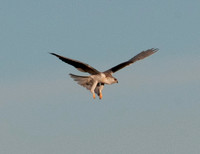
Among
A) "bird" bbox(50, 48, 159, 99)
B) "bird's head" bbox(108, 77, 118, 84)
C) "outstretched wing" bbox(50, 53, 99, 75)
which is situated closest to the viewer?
"outstretched wing" bbox(50, 53, 99, 75)

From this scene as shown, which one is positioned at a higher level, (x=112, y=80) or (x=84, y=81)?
(x=84, y=81)

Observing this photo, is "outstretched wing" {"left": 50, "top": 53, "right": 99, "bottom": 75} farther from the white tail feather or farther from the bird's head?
the bird's head

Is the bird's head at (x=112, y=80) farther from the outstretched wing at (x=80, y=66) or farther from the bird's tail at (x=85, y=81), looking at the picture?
the bird's tail at (x=85, y=81)

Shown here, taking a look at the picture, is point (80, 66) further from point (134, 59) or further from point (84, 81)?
point (134, 59)

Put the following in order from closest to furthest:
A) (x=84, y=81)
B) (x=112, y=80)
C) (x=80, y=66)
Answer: (x=80, y=66), (x=84, y=81), (x=112, y=80)

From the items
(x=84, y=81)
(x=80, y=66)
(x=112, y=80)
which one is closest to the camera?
(x=80, y=66)

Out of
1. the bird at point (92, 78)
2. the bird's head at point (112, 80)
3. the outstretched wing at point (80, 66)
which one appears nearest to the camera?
the outstretched wing at point (80, 66)

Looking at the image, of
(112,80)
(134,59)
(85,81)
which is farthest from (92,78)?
(134,59)

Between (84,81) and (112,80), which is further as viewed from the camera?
(112,80)

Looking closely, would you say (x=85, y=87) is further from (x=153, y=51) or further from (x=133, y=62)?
(x=153, y=51)

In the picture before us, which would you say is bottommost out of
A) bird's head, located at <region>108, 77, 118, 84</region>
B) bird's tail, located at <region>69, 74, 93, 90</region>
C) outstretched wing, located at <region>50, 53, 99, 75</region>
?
bird's head, located at <region>108, 77, 118, 84</region>

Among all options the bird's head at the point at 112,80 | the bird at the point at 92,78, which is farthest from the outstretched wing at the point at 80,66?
the bird's head at the point at 112,80

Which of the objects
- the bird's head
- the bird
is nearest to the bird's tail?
the bird

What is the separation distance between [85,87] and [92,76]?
0.87 metres
